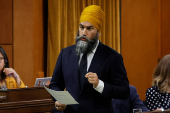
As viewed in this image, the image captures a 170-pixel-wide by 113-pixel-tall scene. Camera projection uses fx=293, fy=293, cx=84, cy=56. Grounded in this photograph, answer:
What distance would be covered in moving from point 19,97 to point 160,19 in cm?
433

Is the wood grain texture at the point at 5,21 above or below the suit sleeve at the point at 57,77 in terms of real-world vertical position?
above

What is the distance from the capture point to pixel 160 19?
6.35m

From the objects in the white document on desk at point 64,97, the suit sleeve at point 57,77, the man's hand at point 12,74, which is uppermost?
the suit sleeve at point 57,77

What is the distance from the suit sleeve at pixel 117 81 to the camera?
70.2 inches

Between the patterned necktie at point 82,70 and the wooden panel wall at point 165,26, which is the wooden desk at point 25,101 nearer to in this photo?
the patterned necktie at point 82,70

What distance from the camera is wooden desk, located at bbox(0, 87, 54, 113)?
9.07 feet

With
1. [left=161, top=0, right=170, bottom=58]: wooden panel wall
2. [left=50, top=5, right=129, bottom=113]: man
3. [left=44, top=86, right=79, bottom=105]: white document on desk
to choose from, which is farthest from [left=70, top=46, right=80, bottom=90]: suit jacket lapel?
[left=161, top=0, right=170, bottom=58]: wooden panel wall

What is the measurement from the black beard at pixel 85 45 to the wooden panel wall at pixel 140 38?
4004mm

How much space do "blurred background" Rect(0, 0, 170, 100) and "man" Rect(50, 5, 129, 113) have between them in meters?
2.75

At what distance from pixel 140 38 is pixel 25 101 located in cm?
374

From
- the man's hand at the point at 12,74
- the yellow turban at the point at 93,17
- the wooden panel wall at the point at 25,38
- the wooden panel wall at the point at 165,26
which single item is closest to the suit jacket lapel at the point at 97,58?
the yellow turban at the point at 93,17

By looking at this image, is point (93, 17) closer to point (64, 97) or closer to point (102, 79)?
point (102, 79)

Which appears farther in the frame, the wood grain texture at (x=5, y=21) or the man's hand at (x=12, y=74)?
the wood grain texture at (x=5, y=21)

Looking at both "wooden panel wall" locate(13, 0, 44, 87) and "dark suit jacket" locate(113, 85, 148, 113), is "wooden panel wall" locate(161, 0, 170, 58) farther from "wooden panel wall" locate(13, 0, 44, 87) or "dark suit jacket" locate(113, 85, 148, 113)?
"dark suit jacket" locate(113, 85, 148, 113)
